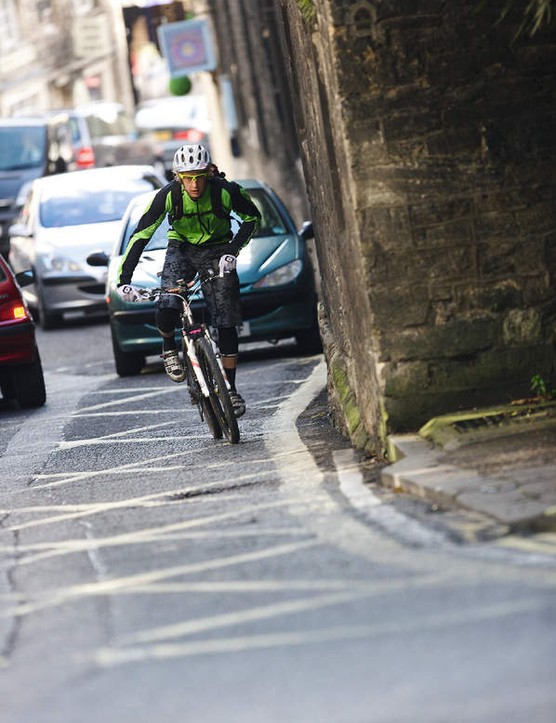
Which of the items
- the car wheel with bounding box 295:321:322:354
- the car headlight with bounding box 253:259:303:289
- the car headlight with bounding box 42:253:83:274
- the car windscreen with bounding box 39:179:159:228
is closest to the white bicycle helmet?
the car headlight with bounding box 253:259:303:289

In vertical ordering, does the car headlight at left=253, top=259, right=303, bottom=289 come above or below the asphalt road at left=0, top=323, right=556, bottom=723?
below

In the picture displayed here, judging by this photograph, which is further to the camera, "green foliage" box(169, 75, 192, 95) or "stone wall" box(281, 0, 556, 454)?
"green foliage" box(169, 75, 192, 95)

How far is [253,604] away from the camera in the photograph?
6.45m

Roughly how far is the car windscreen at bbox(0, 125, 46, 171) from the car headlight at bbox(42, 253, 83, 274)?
13.9 m

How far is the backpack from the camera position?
446 inches

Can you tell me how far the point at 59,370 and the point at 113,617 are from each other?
11.9m

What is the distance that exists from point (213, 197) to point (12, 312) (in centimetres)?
388

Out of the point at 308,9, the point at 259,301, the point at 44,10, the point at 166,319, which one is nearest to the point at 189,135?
the point at 44,10

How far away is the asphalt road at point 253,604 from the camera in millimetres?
5191

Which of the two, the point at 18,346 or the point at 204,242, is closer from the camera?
the point at 204,242

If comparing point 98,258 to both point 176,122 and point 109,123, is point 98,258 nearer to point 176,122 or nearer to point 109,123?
point 109,123

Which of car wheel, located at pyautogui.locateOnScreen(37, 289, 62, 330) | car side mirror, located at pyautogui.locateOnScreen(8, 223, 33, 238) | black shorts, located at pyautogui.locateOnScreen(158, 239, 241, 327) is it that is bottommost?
car wheel, located at pyautogui.locateOnScreen(37, 289, 62, 330)

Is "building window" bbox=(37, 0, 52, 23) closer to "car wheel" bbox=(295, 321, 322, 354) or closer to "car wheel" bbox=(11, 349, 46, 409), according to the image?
"car wheel" bbox=(295, 321, 322, 354)

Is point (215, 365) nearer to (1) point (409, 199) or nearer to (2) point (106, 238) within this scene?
(1) point (409, 199)
